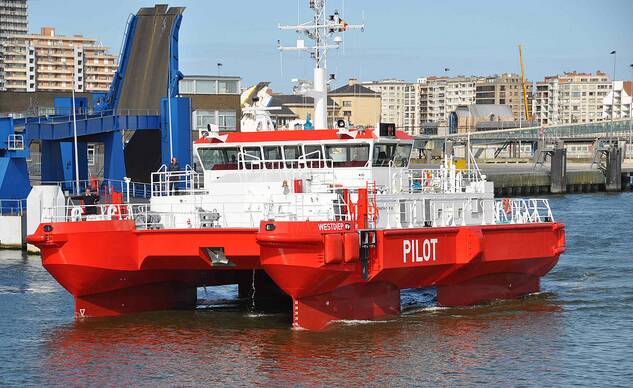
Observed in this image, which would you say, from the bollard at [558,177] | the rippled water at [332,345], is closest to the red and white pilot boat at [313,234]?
the rippled water at [332,345]

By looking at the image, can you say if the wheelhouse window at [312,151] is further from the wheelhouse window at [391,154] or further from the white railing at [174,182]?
the white railing at [174,182]

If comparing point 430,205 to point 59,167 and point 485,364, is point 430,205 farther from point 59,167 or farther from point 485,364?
point 59,167

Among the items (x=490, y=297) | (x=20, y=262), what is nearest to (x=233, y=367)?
(x=490, y=297)

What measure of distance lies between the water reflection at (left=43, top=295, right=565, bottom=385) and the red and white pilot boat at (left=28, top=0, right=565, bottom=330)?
752 millimetres

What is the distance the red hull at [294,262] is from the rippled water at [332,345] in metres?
0.49

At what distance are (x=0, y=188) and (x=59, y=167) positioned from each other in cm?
442

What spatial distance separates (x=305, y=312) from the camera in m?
22.5

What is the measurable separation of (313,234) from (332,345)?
7.05 ft

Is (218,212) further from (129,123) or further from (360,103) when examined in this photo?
(360,103)

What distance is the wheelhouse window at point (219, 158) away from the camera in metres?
25.4

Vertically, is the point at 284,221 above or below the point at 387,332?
above

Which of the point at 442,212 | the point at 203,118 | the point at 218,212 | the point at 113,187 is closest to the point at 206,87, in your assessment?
the point at 203,118

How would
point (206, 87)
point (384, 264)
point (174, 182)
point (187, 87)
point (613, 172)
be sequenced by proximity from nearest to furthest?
point (384, 264)
point (174, 182)
point (187, 87)
point (206, 87)
point (613, 172)

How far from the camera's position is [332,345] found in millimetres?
21422
